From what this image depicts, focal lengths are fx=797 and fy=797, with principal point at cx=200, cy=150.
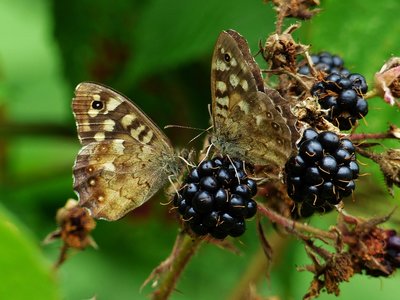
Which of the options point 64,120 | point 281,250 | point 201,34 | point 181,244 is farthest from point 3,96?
point 181,244

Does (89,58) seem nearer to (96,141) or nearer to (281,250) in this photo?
(281,250)

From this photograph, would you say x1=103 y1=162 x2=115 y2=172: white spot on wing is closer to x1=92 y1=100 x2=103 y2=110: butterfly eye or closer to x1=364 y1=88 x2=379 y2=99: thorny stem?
x1=92 y1=100 x2=103 y2=110: butterfly eye

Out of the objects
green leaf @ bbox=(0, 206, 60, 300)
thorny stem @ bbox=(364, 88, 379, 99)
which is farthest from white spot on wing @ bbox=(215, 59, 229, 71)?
green leaf @ bbox=(0, 206, 60, 300)

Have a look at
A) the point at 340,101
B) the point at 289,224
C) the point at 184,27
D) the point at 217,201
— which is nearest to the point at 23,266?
the point at 217,201

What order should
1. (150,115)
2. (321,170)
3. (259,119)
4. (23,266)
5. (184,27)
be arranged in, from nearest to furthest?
(23,266) < (321,170) < (259,119) < (184,27) < (150,115)

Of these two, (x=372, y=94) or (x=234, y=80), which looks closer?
(x=234, y=80)

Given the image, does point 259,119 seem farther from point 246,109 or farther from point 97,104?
point 97,104

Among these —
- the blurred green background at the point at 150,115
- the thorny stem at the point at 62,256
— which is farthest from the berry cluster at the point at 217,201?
the blurred green background at the point at 150,115
